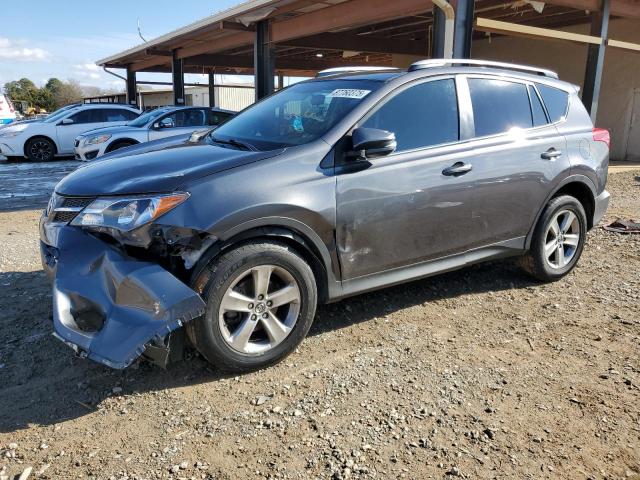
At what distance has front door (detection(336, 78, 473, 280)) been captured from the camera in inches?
139

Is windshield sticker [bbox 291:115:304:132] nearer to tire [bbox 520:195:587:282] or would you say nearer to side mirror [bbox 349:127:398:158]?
side mirror [bbox 349:127:398:158]

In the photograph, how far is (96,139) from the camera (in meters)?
11.9

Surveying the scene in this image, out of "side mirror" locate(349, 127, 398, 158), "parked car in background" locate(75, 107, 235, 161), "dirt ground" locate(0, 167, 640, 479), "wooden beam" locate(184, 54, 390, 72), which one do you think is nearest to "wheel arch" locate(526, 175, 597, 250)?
"dirt ground" locate(0, 167, 640, 479)

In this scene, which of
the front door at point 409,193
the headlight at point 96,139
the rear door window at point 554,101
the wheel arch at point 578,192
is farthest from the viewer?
the headlight at point 96,139

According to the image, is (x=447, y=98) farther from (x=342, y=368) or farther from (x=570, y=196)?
(x=342, y=368)

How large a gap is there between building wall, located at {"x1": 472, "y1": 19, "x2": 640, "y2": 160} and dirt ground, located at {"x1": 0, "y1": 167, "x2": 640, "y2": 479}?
1385cm

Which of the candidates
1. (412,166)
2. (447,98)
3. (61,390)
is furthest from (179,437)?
(447,98)

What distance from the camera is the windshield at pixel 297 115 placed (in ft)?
12.2

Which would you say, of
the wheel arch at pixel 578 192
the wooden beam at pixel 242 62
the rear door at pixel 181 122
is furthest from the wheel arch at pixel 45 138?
the wheel arch at pixel 578 192

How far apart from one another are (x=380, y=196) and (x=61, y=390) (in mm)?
2259

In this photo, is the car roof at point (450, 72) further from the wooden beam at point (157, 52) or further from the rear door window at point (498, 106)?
the wooden beam at point (157, 52)

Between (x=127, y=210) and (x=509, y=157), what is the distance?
2.91 m

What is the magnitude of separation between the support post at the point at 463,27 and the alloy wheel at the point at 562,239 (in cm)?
485

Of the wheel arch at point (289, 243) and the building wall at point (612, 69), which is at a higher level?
the building wall at point (612, 69)
